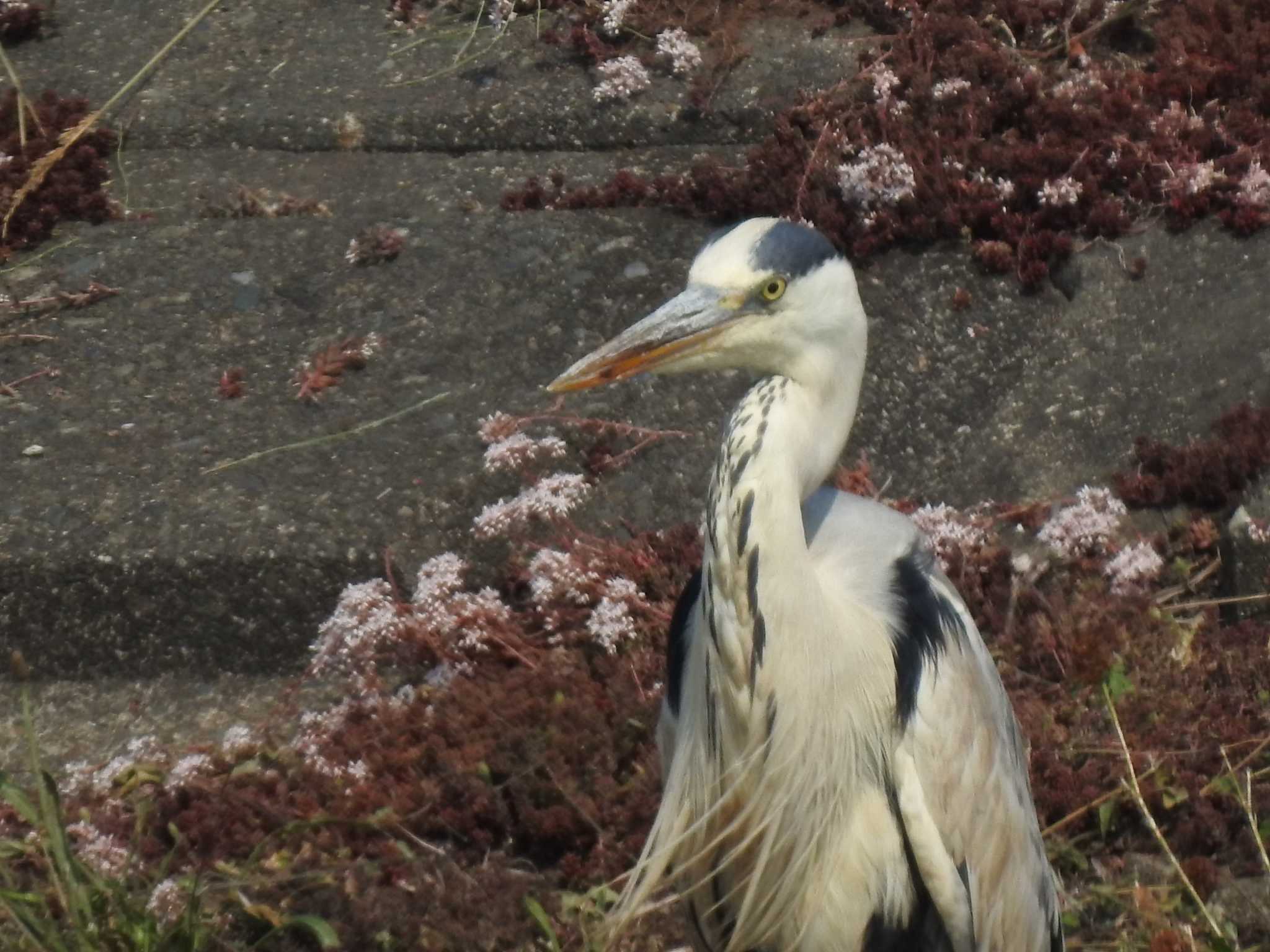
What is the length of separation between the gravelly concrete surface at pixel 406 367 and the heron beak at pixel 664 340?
5.37 feet

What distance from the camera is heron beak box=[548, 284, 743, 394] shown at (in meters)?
2.79

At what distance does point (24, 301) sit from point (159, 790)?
1.91 metres

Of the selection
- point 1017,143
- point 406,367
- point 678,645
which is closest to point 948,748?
point 678,645

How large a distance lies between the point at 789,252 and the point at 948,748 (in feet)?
2.94

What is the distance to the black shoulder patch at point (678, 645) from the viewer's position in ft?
10.6

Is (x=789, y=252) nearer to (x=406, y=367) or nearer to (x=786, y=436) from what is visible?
(x=786, y=436)

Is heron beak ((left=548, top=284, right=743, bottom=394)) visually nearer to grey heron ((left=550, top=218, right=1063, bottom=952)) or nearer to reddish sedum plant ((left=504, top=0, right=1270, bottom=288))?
grey heron ((left=550, top=218, right=1063, bottom=952))

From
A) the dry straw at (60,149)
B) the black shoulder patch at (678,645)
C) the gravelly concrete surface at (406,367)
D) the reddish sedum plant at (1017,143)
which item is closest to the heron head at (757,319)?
the black shoulder patch at (678,645)

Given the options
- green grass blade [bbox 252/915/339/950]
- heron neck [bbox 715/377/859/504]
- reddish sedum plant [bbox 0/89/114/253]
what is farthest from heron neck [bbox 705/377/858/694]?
reddish sedum plant [bbox 0/89/114/253]

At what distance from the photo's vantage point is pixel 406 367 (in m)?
4.87

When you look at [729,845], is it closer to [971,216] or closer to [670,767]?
[670,767]

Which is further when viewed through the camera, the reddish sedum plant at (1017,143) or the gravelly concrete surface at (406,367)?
the reddish sedum plant at (1017,143)

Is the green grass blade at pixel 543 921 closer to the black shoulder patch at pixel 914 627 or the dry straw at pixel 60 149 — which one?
the black shoulder patch at pixel 914 627

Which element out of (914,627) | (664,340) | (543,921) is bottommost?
(543,921)
